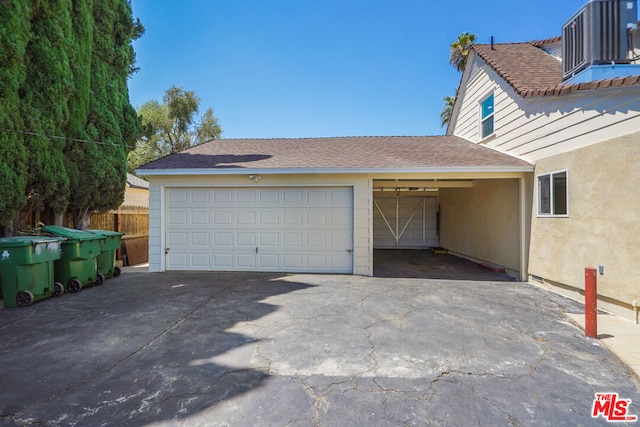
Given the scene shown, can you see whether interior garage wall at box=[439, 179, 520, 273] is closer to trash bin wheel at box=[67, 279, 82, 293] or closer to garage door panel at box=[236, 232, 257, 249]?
garage door panel at box=[236, 232, 257, 249]

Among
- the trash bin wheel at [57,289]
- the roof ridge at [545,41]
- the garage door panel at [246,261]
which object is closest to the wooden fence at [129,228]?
the trash bin wheel at [57,289]

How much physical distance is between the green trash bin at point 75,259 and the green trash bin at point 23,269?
0.54m

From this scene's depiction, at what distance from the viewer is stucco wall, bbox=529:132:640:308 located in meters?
4.42

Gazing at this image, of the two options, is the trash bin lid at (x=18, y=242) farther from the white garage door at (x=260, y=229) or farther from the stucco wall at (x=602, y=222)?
the stucco wall at (x=602, y=222)

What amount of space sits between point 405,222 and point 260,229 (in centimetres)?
793

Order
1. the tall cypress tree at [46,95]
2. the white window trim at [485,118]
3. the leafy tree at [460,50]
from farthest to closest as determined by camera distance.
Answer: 1. the leafy tree at [460,50]
2. the white window trim at [485,118]
3. the tall cypress tree at [46,95]

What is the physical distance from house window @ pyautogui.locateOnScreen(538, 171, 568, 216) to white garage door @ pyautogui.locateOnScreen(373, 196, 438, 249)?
7.05m

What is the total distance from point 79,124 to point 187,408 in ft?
25.8

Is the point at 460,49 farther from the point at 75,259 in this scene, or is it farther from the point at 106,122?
the point at 75,259

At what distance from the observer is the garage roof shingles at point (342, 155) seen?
24.4ft

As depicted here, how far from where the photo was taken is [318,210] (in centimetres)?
778

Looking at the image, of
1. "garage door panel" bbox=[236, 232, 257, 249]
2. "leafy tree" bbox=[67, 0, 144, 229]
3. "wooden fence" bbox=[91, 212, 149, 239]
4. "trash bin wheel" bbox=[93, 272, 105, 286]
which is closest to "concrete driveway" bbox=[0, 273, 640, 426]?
"trash bin wheel" bbox=[93, 272, 105, 286]

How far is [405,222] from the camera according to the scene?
13.7 meters

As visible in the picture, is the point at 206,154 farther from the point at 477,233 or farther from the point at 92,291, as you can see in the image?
the point at 477,233
